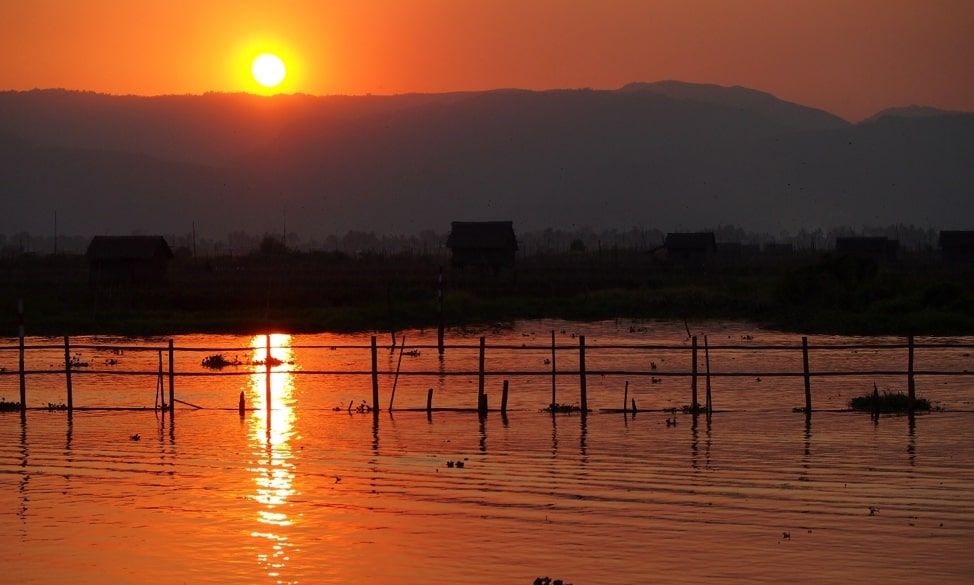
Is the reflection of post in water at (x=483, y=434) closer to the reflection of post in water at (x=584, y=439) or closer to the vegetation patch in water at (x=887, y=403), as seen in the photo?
the reflection of post in water at (x=584, y=439)

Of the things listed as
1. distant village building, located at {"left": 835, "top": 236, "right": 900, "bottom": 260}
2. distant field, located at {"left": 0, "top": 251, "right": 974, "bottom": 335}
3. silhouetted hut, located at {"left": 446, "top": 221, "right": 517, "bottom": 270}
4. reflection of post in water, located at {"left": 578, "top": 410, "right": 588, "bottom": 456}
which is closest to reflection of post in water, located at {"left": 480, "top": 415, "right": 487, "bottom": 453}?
reflection of post in water, located at {"left": 578, "top": 410, "right": 588, "bottom": 456}

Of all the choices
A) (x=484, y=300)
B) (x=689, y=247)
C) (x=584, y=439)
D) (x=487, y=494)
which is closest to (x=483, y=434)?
(x=584, y=439)

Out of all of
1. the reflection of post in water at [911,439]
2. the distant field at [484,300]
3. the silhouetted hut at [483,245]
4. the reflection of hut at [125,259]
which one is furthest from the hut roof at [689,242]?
the reflection of post in water at [911,439]

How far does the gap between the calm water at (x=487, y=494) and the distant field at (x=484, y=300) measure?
1792 centimetres

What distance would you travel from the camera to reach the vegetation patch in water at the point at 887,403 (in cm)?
2473

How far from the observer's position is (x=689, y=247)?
85.9m

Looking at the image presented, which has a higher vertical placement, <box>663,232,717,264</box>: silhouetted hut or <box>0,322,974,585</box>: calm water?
<box>663,232,717,264</box>: silhouetted hut

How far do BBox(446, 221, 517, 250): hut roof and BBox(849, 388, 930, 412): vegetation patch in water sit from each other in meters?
49.8

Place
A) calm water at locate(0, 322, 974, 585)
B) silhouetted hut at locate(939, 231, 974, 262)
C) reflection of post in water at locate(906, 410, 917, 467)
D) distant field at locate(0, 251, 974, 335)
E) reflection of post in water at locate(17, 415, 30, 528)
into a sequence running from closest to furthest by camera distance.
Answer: calm water at locate(0, 322, 974, 585), reflection of post in water at locate(17, 415, 30, 528), reflection of post in water at locate(906, 410, 917, 467), distant field at locate(0, 251, 974, 335), silhouetted hut at locate(939, 231, 974, 262)

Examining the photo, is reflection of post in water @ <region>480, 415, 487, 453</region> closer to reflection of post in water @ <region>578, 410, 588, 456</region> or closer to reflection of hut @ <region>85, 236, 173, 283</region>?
reflection of post in water @ <region>578, 410, 588, 456</region>

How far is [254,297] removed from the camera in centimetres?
5803

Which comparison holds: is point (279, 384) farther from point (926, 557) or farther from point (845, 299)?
point (845, 299)

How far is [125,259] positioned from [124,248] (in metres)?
0.67

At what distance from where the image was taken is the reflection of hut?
6359 cm
